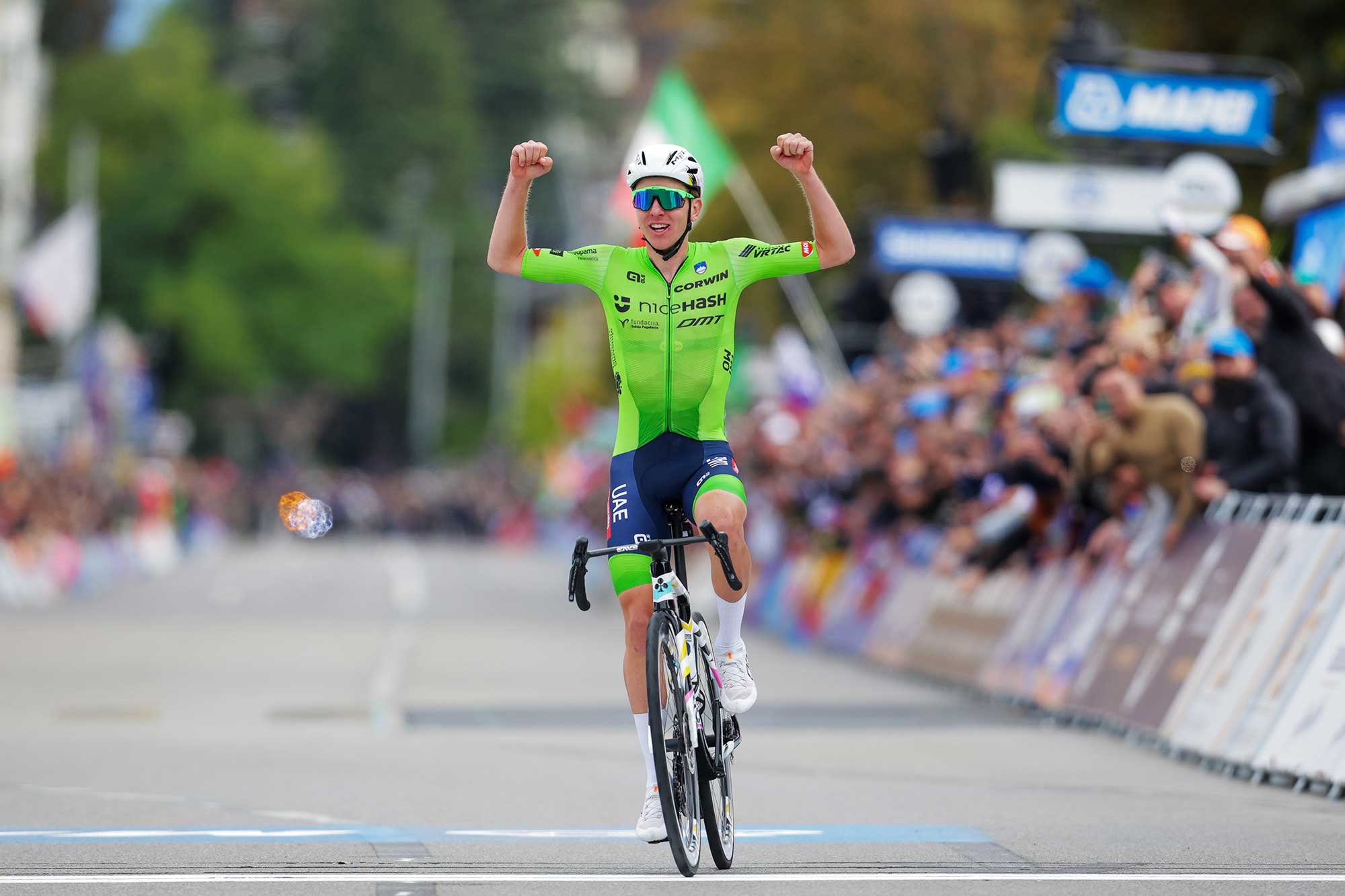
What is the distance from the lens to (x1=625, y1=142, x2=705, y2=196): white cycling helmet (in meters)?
8.86

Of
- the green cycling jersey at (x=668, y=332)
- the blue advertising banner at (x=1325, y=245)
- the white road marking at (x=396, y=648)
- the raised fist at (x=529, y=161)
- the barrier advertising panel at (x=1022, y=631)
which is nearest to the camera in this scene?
the raised fist at (x=529, y=161)

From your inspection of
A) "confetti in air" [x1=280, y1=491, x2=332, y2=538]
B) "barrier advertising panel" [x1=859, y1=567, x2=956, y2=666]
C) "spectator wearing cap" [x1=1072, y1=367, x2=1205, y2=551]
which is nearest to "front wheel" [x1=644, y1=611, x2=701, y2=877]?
"confetti in air" [x1=280, y1=491, x2=332, y2=538]

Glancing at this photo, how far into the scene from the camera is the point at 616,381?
9242 millimetres

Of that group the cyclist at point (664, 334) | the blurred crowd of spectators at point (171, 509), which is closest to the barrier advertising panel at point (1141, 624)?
the cyclist at point (664, 334)

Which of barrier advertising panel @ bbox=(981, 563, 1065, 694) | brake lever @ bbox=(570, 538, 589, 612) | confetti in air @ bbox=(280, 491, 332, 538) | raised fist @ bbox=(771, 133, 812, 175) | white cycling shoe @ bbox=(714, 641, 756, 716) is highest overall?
raised fist @ bbox=(771, 133, 812, 175)

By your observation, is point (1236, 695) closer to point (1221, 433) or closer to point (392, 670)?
point (1221, 433)

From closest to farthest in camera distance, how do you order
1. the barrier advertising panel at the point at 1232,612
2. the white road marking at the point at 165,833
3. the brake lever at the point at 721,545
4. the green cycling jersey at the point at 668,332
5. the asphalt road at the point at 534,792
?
the asphalt road at the point at 534,792
the brake lever at the point at 721,545
the green cycling jersey at the point at 668,332
the white road marking at the point at 165,833
the barrier advertising panel at the point at 1232,612

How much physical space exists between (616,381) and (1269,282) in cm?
516

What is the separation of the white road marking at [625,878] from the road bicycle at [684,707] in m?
0.19

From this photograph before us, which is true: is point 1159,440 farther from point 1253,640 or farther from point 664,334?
point 664,334

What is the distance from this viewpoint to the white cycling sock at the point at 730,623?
910cm

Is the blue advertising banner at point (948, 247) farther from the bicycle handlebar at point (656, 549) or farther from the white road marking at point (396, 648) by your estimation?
the bicycle handlebar at point (656, 549)

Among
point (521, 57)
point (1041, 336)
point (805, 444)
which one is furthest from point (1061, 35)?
point (521, 57)

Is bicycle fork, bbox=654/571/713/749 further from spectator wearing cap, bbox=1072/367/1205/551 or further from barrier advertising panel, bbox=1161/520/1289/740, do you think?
spectator wearing cap, bbox=1072/367/1205/551
